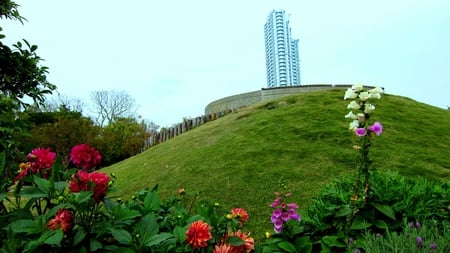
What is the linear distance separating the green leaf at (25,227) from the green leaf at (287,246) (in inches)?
44.4

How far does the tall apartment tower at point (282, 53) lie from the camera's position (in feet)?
55.6

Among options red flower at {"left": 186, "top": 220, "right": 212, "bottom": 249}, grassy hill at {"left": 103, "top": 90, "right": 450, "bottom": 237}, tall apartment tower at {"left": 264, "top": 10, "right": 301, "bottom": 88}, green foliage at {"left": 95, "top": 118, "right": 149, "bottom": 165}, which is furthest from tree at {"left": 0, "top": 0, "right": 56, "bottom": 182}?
tall apartment tower at {"left": 264, "top": 10, "right": 301, "bottom": 88}

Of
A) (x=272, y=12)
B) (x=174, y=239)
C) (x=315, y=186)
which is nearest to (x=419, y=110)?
(x=315, y=186)

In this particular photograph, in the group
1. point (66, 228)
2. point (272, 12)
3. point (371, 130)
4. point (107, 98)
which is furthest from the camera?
point (107, 98)

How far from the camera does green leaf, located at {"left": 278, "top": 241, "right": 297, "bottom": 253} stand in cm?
197

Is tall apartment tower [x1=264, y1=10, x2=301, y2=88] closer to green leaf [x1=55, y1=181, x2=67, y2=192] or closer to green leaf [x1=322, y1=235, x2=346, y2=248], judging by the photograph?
green leaf [x1=322, y1=235, x2=346, y2=248]

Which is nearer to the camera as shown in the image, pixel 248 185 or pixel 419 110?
pixel 248 185

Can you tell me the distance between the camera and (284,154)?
5641 mm

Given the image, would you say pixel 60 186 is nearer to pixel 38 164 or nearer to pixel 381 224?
pixel 38 164

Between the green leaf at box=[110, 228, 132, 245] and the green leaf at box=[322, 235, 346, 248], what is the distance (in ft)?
3.53

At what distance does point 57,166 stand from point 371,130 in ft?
5.14

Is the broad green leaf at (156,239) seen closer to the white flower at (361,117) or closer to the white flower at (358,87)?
the white flower at (361,117)

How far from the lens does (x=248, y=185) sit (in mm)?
4750

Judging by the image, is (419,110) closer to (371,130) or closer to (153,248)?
(371,130)
